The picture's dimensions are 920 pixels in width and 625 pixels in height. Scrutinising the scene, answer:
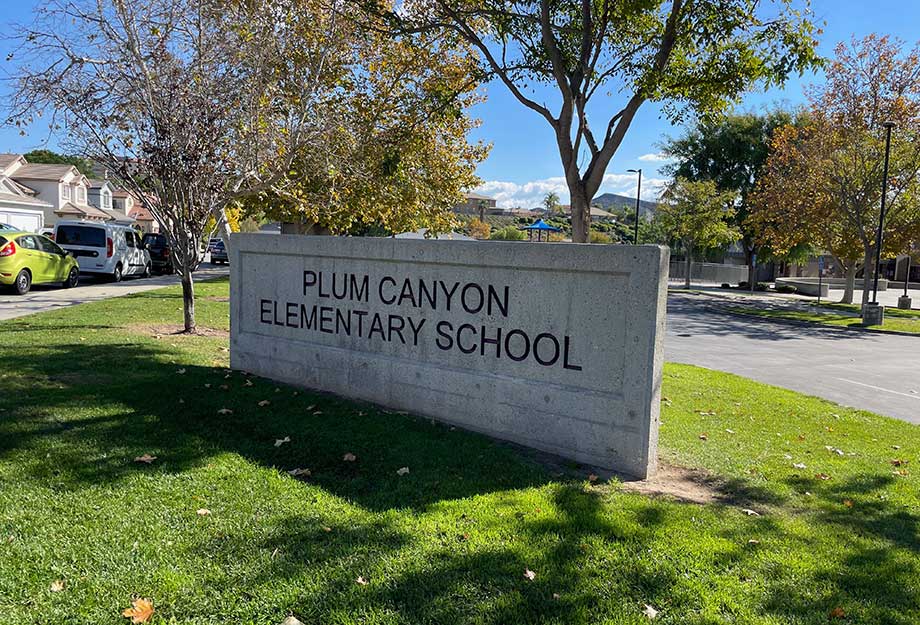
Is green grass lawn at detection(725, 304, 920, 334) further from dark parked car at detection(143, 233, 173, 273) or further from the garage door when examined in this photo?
the garage door

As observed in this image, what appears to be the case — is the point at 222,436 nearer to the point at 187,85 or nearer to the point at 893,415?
the point at 187,85

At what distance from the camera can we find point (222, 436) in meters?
5.57

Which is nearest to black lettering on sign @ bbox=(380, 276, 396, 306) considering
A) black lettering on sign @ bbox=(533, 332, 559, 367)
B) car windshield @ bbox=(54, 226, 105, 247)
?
black lettering on sign @ bbox=(533, 332, 559, 367)

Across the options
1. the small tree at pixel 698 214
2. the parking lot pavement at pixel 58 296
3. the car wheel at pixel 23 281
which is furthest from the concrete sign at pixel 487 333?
the small tree at pixel 698 214

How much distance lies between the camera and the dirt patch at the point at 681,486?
4.83 meters

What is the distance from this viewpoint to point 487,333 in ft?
19.6

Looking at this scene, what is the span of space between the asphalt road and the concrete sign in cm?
568

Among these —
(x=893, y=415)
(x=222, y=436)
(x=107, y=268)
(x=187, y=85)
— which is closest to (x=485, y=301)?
(x=222, y=436)

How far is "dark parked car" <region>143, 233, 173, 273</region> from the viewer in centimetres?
2916

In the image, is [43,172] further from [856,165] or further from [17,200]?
[856,165]

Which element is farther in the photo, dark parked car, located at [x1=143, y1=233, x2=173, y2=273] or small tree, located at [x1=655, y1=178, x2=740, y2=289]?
small tree, located at [x1=655, y1=178, x2=740, y2=289]

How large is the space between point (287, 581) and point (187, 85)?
9109 millimetres

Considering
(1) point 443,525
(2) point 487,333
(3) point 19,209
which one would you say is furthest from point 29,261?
(3) point 19,209

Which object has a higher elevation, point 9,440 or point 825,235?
point 825,235
